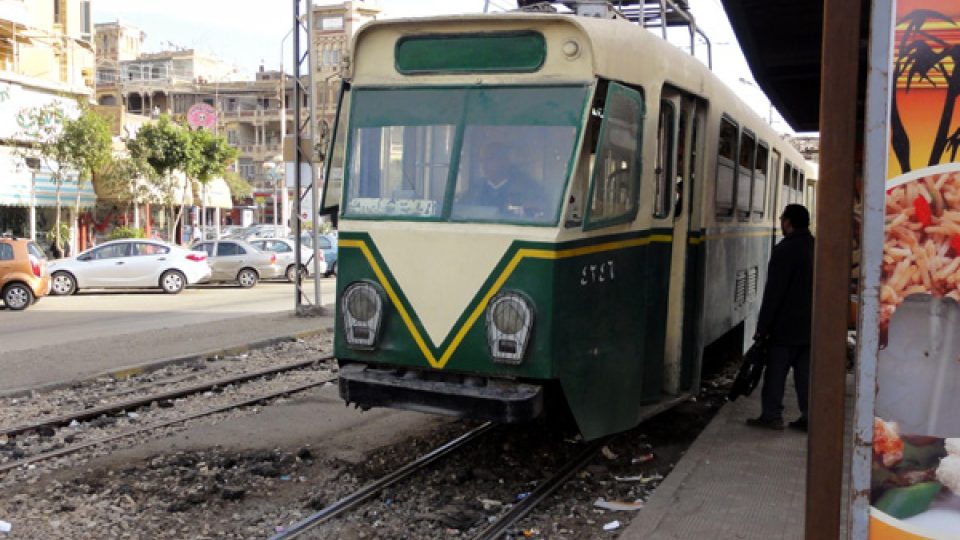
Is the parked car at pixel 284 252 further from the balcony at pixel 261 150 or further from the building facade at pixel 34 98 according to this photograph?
the balcony at pixel 261 150

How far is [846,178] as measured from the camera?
3.07m

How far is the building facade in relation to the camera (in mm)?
31953

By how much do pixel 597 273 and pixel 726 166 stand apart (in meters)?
2.89

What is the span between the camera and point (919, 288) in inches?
116

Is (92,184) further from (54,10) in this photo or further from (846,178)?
(846,178)

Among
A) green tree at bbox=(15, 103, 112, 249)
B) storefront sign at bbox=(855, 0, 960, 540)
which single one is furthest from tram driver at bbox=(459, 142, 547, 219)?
green tree at bbox=(15, 103, 112, 249)

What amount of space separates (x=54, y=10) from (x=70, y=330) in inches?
1086

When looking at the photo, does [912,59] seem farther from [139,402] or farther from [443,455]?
[139,402]

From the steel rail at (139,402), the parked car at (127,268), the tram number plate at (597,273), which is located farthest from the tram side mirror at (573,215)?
the parked car at (127,268)

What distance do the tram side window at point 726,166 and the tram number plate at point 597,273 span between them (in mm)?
2247

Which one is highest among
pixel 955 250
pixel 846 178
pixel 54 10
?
pixel 54 10

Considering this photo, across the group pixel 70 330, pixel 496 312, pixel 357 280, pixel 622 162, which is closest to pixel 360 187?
pixel 357 280

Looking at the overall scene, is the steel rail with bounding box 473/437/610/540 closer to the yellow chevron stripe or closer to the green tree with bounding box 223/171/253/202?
the yellow chevron stripe

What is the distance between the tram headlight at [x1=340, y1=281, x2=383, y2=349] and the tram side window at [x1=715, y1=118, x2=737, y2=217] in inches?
133
